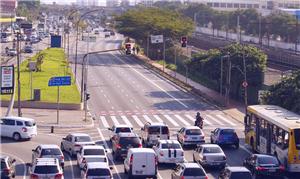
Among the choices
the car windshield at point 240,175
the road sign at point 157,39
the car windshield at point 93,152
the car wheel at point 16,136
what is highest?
the road sign at point 157,39

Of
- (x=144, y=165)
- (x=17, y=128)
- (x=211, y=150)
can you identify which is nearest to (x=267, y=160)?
(x=211, y=150)

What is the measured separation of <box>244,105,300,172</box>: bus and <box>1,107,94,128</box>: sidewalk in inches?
640

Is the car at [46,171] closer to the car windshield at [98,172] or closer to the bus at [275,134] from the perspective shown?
the car windshield at [98,172]

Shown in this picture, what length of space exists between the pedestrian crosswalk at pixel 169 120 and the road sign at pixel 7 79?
8099 millimetres

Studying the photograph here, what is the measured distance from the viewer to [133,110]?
70.6 meters

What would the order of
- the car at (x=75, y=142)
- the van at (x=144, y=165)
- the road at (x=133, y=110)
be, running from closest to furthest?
the van at (x=144, y=165) → the car at (x=75, y=142) → the road at (x=133, y=110)

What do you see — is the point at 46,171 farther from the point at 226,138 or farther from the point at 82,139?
the point at 226,138

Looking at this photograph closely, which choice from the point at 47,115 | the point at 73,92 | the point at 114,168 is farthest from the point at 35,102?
the point at 114,168

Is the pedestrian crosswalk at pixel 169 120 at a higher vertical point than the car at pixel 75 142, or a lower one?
lower

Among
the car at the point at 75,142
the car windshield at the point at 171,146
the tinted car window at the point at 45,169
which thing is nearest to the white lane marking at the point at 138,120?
the car at the point at 75,142

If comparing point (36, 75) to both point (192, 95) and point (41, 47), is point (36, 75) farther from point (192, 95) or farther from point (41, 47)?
point (41, 47)

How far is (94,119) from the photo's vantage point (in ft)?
208

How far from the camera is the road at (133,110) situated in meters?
44.7

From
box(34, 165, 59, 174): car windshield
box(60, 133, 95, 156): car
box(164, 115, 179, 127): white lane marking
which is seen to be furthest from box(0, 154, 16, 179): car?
box(164, 115, 179, 127): white lane marking
